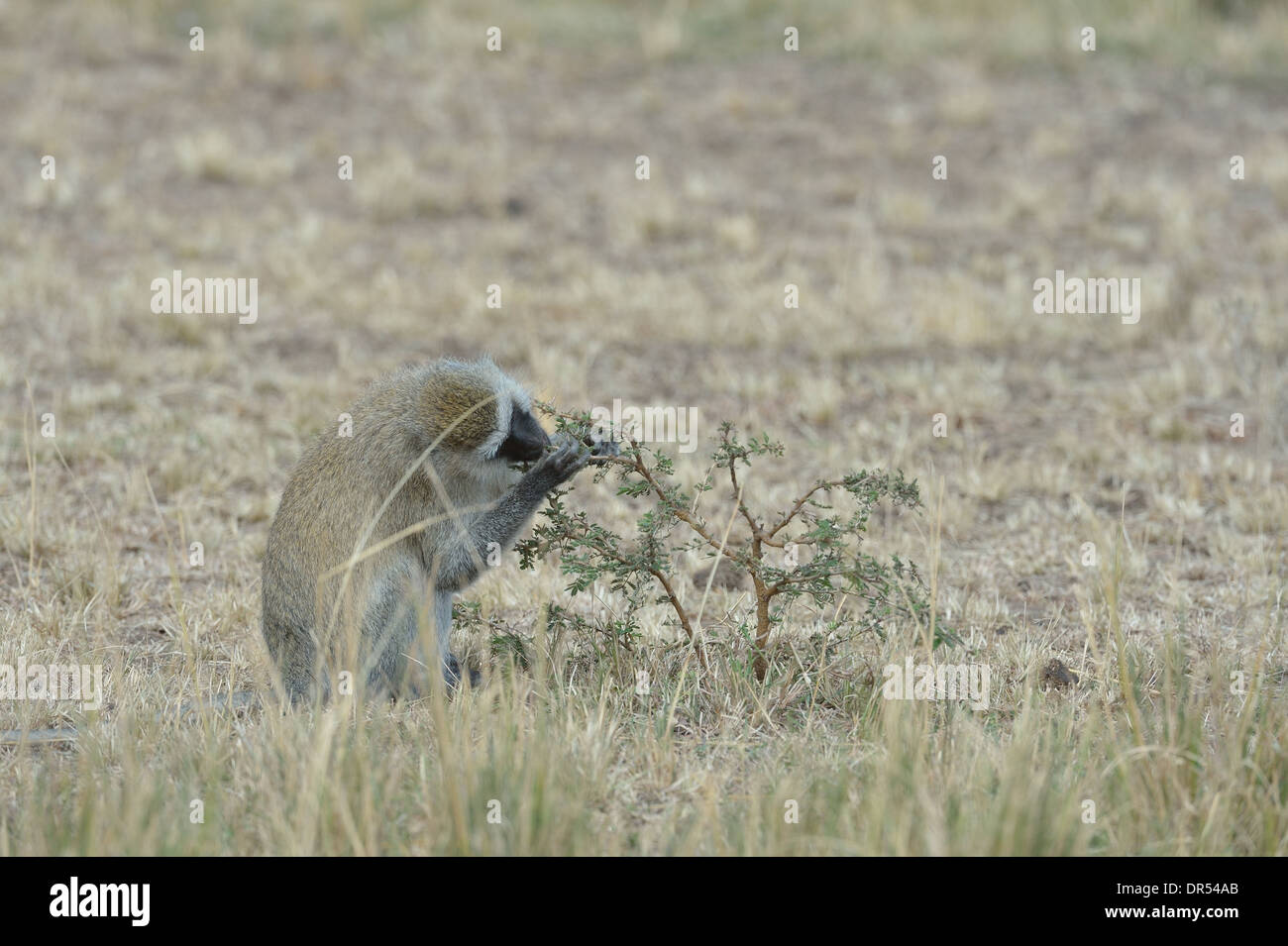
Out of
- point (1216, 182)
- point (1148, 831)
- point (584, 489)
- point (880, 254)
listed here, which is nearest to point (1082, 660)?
point (1148, 831)

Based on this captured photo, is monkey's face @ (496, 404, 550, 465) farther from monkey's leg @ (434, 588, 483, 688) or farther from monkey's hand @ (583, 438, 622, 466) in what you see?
monkey's leg @ (434, 588, 483, 688)

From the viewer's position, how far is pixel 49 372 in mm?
9219

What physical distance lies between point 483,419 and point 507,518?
332mm

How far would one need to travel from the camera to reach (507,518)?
15.6ft

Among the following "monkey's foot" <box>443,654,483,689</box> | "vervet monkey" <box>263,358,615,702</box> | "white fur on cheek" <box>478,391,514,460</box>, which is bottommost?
"monkey's foot" <box>443,654,483,689</box>

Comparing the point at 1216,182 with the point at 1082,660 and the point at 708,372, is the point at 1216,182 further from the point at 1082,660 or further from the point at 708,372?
the point at 1082,660

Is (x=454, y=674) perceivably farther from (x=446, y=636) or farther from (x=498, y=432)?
(x=498, y=432)

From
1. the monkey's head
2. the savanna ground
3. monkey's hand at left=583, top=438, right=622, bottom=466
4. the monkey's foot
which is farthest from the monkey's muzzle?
the monkey's foot

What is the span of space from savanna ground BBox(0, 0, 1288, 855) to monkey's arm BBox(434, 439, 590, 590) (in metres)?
0.42

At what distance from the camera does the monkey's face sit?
4750 mm

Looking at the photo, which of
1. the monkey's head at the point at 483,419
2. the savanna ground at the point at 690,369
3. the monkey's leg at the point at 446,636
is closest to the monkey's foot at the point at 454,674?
the monkey's leg at the point at 446,636

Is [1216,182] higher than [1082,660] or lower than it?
higher

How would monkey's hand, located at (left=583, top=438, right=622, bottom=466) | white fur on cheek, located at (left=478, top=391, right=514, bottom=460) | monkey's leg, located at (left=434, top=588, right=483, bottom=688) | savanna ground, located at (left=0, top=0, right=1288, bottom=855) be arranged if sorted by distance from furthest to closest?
monkey's leg, located at (left=434, top=588, right=483, bottom=688) → white fur on cheek, located at (left=478, top=391, right=514, bottom=460) → monkey's hand, located at (left=583, top=438, right=622, bottom=466) → savanna ground, located at (left=0, top=0, right=1288, bottom=855)
